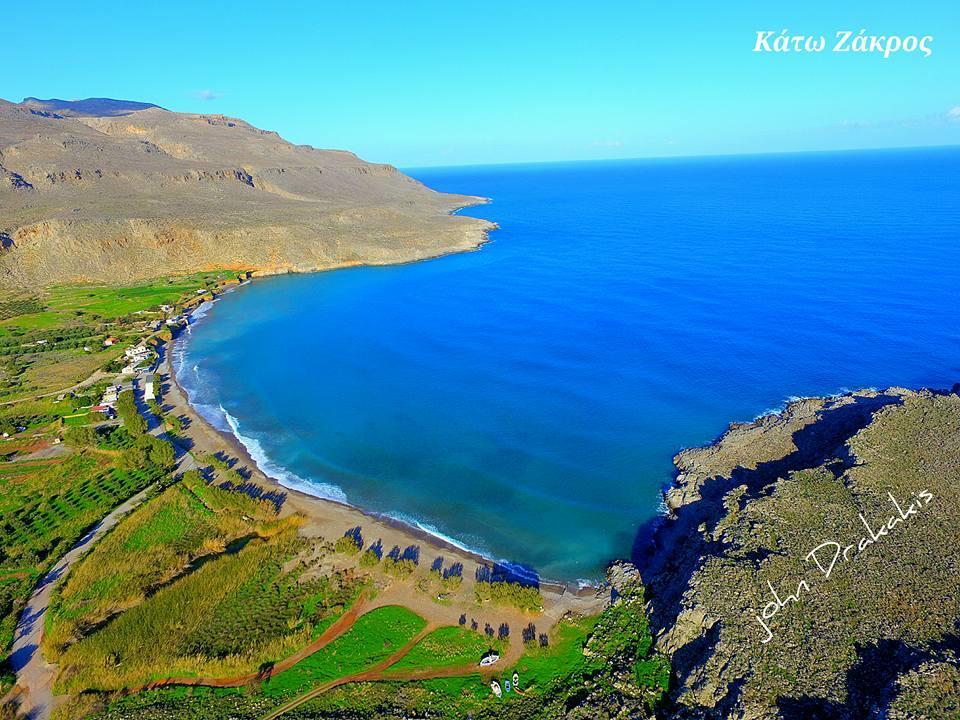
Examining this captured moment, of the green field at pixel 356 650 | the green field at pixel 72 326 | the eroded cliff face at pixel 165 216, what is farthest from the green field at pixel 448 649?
the eroded cliff face at pixel 165 216

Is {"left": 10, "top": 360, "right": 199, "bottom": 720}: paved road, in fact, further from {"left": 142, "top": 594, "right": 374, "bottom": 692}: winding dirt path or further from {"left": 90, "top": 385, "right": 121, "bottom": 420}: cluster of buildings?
{"left": 90, "top": 385, "right": 121, "bottom": 420}: cluster of buildings

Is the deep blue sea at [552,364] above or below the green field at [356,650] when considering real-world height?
above

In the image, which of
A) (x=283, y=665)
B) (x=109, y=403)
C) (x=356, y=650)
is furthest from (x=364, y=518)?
(x=109, y=403)

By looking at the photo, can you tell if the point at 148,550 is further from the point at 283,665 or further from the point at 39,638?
the point at 283,665

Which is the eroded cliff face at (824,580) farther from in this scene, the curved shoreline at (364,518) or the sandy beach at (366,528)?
the curved shoreline at (364,518)

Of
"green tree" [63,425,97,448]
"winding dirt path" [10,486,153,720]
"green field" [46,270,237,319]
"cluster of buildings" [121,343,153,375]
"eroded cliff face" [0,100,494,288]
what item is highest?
"eroded cliff face" [0,100,494,288]

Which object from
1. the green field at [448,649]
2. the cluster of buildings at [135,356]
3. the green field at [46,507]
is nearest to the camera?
the green field at [448,649]

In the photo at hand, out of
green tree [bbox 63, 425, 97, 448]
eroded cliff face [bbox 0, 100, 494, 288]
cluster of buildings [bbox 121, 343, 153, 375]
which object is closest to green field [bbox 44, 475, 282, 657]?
green tree [bbox 63, 425, 97, 448]
